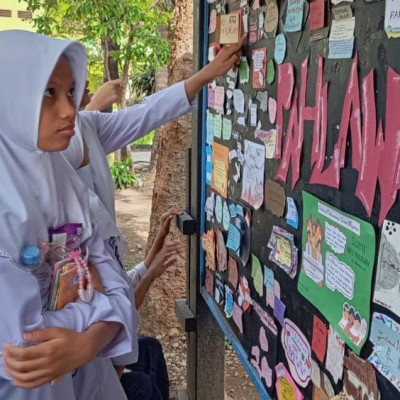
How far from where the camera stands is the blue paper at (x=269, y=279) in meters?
1.55

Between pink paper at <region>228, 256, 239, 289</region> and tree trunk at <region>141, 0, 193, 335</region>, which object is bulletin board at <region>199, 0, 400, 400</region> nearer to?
pink paper at <region>228, 256, 239, 289</region>

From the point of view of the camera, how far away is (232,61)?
5.91 feet

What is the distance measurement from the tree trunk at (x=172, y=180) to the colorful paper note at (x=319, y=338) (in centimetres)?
276

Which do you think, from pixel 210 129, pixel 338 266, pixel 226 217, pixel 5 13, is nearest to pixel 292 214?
pixel 338 266

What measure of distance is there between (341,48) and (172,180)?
2.99m

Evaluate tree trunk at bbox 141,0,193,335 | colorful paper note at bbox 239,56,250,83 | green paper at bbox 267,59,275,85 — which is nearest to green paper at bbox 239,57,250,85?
colorful paper note at bbox 239,56,250,83

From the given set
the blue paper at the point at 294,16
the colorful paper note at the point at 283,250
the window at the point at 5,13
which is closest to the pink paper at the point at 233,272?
the colorful paper note at the point at 283,250

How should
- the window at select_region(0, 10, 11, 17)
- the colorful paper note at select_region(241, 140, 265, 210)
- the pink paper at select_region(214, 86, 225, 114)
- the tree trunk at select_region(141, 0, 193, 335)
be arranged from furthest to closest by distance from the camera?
the window at select_region(0, 10, 11, 17) → the tree trunk at select_region(141, 0, 193, 335) → the pink paper at select_region(214, 86, 225, 114) → the colorful paper note at select_region(241, 140, 265, 210)

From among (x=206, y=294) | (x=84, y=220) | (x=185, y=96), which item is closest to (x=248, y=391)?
(x=206, y=294)

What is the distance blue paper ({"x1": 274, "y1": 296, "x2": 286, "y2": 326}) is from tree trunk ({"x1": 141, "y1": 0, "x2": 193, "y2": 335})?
2.50 metres

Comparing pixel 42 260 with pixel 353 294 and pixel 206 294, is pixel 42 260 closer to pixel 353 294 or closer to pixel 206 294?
pixel 353 294

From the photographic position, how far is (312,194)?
1.27m

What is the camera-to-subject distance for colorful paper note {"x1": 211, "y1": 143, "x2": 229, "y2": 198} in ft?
6.41

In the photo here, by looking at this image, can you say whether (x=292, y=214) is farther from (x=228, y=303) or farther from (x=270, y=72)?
(x=228, y=303)
